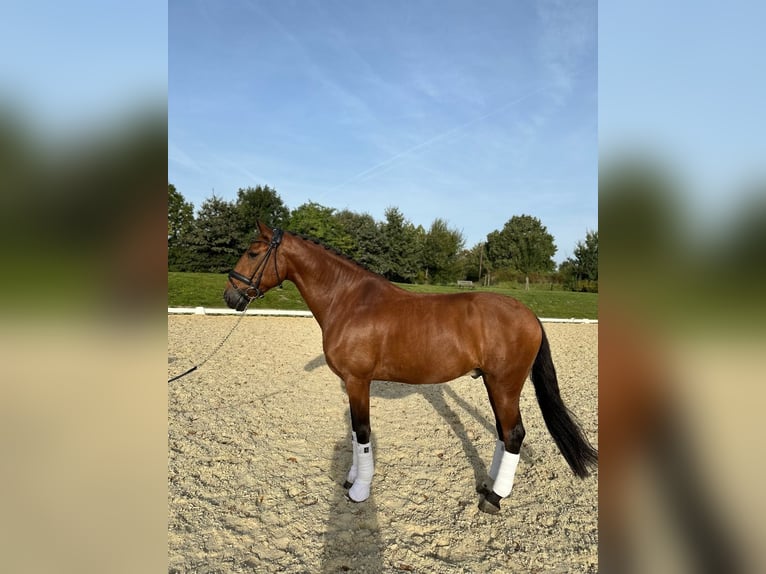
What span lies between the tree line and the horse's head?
17.3 metres

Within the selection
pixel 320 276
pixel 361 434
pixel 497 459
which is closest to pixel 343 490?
pixel 361 434

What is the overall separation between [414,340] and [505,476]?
1423mm

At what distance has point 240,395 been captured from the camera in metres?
6.29

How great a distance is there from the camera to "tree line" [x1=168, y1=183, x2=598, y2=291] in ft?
89.5

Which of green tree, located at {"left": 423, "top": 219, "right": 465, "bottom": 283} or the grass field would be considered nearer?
the grass field

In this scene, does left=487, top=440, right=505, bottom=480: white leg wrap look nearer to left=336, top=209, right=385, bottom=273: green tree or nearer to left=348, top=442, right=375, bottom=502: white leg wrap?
left=348, top=442, right=375, bottom=502: white leg wrap

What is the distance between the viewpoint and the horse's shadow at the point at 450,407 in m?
4.37

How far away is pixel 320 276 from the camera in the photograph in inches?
146

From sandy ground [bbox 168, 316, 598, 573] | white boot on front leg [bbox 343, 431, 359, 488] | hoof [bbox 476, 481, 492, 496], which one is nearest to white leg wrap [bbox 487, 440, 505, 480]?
hoof [bbox 476, 481, 492, 496]

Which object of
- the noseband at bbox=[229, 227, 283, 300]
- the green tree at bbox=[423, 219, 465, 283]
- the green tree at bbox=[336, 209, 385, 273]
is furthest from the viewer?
the green tree at bbox=[423, 219, 465, 283]

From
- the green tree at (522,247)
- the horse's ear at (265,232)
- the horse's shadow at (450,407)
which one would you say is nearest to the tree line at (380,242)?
the green tree at (522,247)
